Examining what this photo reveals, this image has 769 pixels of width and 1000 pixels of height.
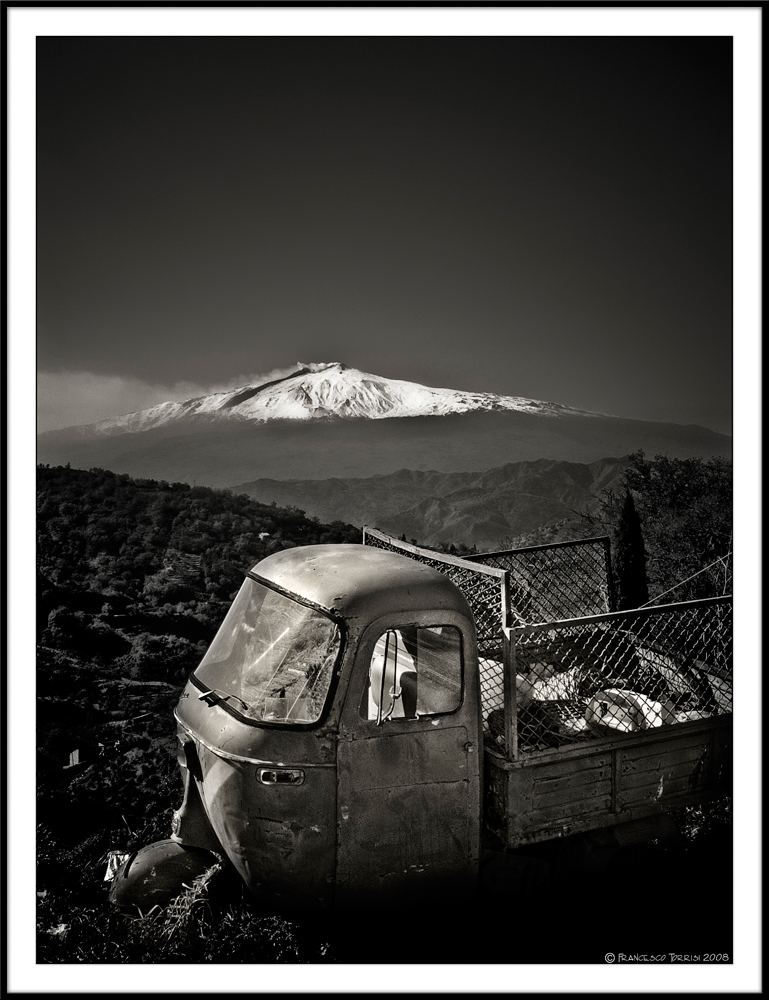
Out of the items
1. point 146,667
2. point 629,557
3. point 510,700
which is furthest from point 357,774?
point 146,667

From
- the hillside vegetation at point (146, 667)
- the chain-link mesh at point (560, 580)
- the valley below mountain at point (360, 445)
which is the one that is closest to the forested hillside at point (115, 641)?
the hillside vegetation at point (146, 667)

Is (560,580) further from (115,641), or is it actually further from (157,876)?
(115,641)

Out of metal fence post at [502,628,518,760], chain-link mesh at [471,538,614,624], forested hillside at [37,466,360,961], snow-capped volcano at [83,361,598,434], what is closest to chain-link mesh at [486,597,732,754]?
metal fence post at [502,628,518,760]

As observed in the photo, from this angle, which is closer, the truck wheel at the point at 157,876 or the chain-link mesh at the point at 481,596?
the truck wheel at the point at 157,876

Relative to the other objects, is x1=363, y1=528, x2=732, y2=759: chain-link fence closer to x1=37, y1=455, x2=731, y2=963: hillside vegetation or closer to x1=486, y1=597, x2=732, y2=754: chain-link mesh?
x1=486, y1=597, x2=732, y2=754: chain-link mesh

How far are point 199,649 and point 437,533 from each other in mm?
4171

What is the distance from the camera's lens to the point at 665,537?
9.74 metres

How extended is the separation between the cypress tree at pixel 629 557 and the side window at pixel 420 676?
4.79 metres

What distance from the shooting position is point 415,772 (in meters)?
2.82

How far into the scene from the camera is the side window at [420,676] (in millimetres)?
2924

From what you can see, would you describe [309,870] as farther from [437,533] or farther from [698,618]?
[437,533]

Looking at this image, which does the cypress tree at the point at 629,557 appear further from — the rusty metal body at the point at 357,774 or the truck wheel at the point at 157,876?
the truck wheel at the point at 157,876
